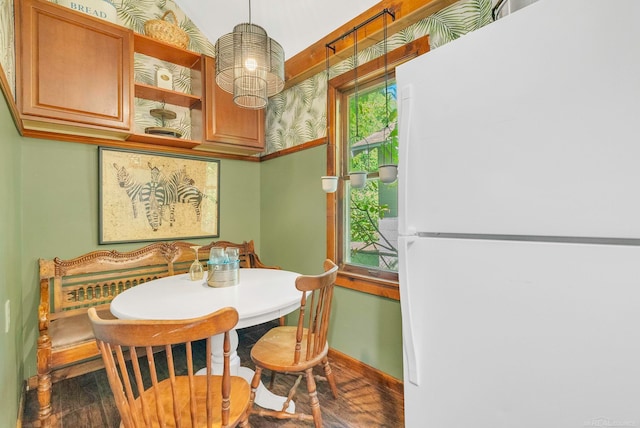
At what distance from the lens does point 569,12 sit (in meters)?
0.78

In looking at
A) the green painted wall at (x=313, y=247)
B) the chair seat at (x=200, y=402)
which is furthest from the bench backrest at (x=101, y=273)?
the chair seat at (x=200, y=402)

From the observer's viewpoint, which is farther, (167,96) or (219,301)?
(167,96)

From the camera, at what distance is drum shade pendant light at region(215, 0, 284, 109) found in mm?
1748

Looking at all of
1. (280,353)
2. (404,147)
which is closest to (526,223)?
(404,147)

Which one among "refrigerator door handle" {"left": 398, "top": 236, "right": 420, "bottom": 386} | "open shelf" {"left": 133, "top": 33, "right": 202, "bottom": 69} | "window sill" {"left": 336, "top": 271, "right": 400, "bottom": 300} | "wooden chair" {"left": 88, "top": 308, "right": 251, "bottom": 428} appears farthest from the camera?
"open shelf" {"left": 133, "top": 33, "right": 202, "bottom": 69}

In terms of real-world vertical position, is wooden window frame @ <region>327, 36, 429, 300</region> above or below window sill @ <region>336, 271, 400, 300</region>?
above

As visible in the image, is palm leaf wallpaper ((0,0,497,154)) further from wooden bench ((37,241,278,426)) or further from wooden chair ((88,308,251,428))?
wooden chair ((88,308,251,428))

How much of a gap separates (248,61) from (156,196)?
1.51 m

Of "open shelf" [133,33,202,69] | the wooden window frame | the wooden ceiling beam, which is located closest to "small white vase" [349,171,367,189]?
the wooden window frame

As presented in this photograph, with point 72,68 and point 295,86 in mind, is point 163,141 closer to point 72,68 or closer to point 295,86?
point 72,68

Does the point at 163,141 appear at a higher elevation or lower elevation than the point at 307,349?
higher

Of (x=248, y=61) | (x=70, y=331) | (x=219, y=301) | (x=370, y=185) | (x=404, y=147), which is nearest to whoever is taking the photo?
(x=404, y=147)

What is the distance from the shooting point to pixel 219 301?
1.52m

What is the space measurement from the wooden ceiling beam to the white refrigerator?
1.00m
